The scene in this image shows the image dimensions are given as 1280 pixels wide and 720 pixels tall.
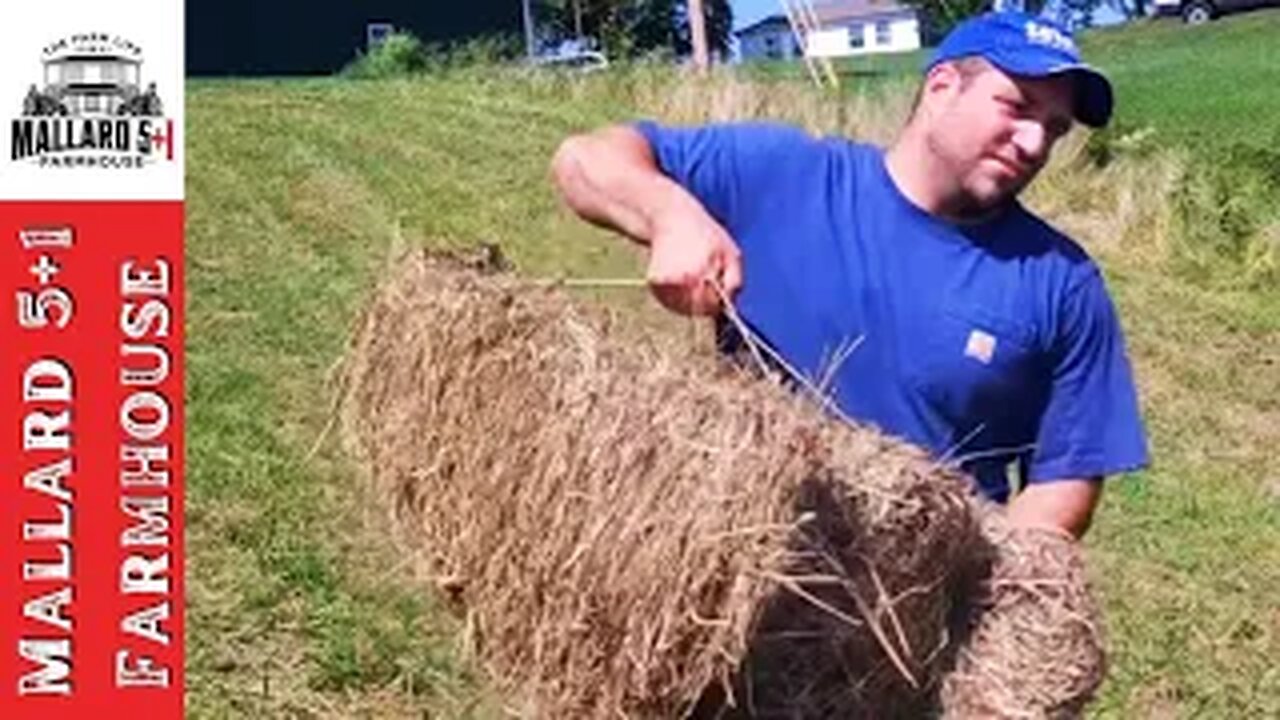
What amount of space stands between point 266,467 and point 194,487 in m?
0.34

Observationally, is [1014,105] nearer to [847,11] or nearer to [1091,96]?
[1091,96]

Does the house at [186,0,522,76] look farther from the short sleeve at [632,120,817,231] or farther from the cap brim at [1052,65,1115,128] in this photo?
the cap brim at [1052,65,1115,128]

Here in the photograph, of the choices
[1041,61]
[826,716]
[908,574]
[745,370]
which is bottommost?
[826,716]

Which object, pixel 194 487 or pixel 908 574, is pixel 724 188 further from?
pixel 194 487

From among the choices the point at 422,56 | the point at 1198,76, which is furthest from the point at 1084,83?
the point at 422,56

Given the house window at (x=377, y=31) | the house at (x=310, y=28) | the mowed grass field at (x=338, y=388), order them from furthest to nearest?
the house window at (x=377, y=31) < the house at (x=310, y=28) < the mowed grass field at (x=338, y=388)

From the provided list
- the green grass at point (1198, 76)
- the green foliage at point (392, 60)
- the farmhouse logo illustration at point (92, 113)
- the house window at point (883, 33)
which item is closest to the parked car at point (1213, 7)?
the green grass at point (1198, 76)

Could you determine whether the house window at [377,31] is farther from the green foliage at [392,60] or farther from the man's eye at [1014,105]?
the man's eye at [1014,105]

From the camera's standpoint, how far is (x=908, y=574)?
2.88 m

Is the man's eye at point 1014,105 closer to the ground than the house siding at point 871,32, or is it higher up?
higher up

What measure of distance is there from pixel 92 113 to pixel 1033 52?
318 centimetres

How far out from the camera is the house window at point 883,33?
92.2 m

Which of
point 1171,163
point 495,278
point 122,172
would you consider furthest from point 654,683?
point 1171,163

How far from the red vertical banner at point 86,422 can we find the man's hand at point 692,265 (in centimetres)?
203
